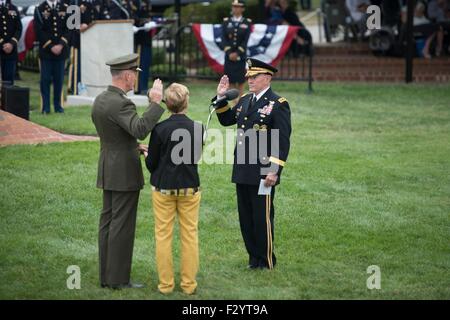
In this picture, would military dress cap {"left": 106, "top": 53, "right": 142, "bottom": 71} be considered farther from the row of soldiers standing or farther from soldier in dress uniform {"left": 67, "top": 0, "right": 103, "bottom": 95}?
soldier in dress uniform {"left": 67, "top": 0, "right": 103, "bottom": 95}

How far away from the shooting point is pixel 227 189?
453 inches

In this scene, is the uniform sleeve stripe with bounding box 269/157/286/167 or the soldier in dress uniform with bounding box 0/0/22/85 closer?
the uniform sleeve stripe with bounding box 269/157/286/167

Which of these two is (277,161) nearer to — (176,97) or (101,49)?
(176,97)

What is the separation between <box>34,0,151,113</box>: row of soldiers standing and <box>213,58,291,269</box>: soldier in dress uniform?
8.10m

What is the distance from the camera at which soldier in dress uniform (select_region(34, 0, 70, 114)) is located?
1638cm

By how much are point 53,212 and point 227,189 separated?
6.99ft

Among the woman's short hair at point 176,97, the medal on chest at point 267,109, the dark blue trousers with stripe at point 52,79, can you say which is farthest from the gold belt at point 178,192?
the dark blue trousers with stripe at point 52,79

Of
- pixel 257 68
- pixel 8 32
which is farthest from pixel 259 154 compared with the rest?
pixel 8 32

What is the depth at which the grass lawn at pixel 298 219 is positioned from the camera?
8.19m

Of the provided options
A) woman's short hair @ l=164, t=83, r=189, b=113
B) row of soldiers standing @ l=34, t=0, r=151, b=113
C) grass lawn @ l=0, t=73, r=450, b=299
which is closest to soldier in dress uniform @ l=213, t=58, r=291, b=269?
grass lawn @ l=0, t=73, r=450, b=299

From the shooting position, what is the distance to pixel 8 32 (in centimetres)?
1689

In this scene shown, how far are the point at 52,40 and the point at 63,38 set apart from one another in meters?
0.19

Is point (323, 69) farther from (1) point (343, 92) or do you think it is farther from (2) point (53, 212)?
(2) point (53, 212)

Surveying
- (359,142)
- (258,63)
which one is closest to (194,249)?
(258,63)
